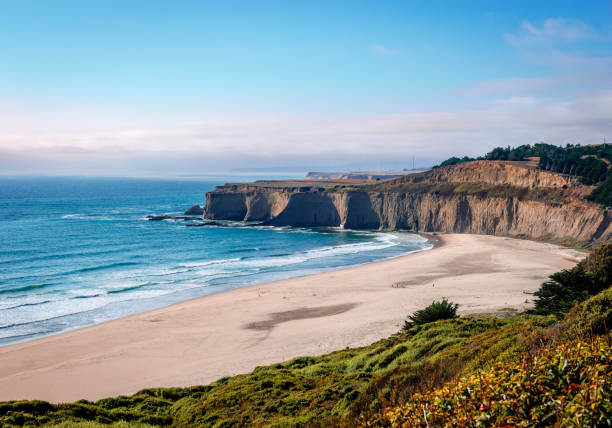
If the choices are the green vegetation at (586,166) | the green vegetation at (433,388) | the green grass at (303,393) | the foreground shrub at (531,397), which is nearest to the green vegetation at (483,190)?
the green vegetation at (586,166)

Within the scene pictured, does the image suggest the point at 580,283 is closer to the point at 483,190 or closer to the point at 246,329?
the point at 246,329

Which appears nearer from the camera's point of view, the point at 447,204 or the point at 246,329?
the point at 246,329

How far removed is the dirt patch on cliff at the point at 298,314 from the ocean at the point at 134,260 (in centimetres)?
981

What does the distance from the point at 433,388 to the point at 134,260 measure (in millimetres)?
48441

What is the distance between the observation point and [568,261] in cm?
4541

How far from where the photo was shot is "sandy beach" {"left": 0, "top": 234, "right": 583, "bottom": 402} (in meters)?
20.0

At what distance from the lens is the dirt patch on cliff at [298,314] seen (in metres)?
27.7

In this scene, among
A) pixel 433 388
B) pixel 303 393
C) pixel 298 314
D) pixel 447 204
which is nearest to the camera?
pixel 433 388

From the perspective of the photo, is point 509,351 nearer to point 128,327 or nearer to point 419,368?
point 419,368

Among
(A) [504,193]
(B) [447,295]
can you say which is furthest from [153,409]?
(A) [504,193]

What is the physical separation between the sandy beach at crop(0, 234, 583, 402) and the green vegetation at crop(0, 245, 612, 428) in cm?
596

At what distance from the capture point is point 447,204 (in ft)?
243

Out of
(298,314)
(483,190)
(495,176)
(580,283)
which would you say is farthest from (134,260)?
(495,176)

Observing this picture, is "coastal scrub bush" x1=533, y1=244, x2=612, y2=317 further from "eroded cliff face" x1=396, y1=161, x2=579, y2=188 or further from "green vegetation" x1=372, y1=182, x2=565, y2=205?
"eroded cliff face" x1=396, y1=161, x2=579, y2=188
